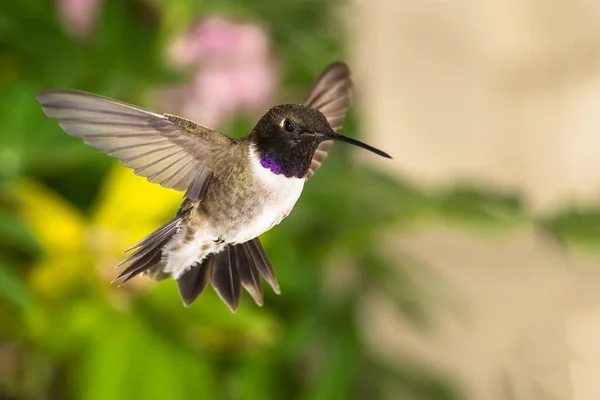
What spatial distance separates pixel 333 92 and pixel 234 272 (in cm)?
3

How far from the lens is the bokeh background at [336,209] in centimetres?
33

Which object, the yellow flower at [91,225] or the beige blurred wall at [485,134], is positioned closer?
the yellow flower at [91,225]

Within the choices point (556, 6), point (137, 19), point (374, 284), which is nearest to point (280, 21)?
point (137, 19)

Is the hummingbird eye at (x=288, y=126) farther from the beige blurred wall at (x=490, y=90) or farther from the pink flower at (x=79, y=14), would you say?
the beige blurred wall at (x=490, y=90)

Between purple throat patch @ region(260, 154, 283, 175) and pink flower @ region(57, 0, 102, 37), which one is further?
pink flower @ region(57, 0, 102, 37)

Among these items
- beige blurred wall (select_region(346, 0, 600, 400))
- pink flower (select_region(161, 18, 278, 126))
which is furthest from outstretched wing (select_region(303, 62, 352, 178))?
beige blurred wall (select_region(346, 0, 600, 400))

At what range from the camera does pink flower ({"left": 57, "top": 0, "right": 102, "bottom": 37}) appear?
1.61ft

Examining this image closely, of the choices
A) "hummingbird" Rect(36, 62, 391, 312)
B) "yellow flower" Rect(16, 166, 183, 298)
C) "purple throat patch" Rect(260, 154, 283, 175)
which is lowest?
"yellow flower" Rect(16, 166, 183, 298)

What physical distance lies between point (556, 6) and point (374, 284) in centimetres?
45

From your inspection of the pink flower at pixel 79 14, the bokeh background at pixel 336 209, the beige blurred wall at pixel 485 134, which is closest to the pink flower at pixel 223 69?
the bokeh background at pixel 336 209

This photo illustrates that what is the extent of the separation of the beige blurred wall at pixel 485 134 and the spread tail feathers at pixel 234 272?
667 mm

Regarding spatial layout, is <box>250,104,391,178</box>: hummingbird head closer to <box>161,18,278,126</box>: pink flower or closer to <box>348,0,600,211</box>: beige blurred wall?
<box>161,18,278,126</box>: pink flower

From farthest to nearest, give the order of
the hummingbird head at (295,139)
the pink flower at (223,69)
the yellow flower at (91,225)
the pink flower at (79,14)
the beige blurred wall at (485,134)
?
1. the beige blurred wall at (485,134)
2. the pink flower at (79,14)
3. the pink flower at (223,69)
4. the yellow flower at (91,225)
5. the hummingbird head at (295,139)

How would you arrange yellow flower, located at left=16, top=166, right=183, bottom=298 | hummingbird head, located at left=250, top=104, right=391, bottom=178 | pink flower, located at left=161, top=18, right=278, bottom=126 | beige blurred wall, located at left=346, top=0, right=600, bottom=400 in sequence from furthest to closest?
1. beige blurred wall, located at left=346, top=0, right=600, bottom=400
2. pink flower, located at left=161, top=18, right=278, bottom=126
3. yellow flower, located at left=16, top=166, right=183, bottom=298
4. hummingbird head, located at left=250, top=104, right=391, bottom=178
